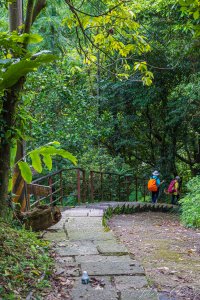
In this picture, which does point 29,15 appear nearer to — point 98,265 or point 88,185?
point 98,265

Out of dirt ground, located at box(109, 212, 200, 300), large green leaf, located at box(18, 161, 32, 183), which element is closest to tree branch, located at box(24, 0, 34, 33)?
large green leaf, located at box(18, 161, 32, 183)

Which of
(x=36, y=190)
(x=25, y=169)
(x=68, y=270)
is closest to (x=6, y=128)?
(x=25, y=169)

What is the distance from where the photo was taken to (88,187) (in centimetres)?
1208

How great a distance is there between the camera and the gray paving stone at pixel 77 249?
378 centimetres

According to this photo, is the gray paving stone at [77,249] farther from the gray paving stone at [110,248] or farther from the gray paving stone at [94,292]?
the gray paving stone at [94,292]

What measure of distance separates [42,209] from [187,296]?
214cm

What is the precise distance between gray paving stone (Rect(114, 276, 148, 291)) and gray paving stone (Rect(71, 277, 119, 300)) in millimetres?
71

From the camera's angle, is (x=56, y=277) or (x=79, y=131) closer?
(x=56, y=277)

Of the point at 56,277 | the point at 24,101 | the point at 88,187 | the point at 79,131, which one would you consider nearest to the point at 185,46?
the point at 79,131

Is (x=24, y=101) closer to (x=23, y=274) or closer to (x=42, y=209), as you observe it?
(x=42, y=209)

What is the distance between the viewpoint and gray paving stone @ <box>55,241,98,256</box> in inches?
149

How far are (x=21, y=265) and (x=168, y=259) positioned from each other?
81.0 inches

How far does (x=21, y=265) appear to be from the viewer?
115 inches

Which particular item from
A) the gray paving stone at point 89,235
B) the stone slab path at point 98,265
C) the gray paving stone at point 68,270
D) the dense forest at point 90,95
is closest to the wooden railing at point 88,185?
the dense forest at point 90,95
